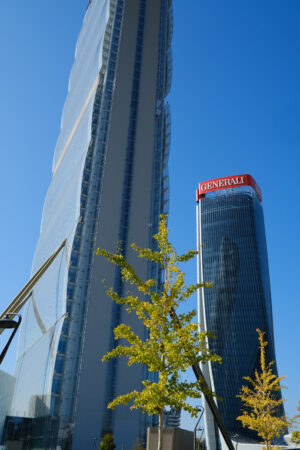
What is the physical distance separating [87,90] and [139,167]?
65.4 feet

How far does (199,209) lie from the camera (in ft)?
447

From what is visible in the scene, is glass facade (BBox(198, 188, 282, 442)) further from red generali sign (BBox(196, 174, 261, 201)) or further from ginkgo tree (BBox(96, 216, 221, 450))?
ginkgo tree (BBox(96, 216, 221, 450))

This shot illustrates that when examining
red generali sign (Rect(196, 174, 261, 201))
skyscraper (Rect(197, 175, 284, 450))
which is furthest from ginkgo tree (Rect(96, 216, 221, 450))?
red generali sign (Rect(196, 174, 261, 201))

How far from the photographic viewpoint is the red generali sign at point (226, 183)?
5423 inches

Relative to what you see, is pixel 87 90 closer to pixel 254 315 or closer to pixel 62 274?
pixel 62 274

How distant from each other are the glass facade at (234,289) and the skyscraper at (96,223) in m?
48.5

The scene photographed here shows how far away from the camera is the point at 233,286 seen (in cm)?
11844

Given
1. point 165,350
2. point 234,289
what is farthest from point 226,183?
point 165,350

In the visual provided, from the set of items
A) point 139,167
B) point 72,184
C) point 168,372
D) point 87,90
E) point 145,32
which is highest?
point 145,32

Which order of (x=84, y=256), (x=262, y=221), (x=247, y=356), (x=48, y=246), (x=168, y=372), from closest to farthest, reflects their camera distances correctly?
1. (x=168, y=372)
2. (x=84, y=256)
3. (x=48, y=246)
4. (x=247, y=356)
5. (x=262, y=221)

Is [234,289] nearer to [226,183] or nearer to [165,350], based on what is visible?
[226,183]

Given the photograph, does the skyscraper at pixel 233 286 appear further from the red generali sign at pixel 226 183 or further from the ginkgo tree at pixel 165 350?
the ginkgo tree at pixel 165 350

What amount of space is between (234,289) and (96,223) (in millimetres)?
57814

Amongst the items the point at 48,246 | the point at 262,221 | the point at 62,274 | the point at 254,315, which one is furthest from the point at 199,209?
the point at 62,274
